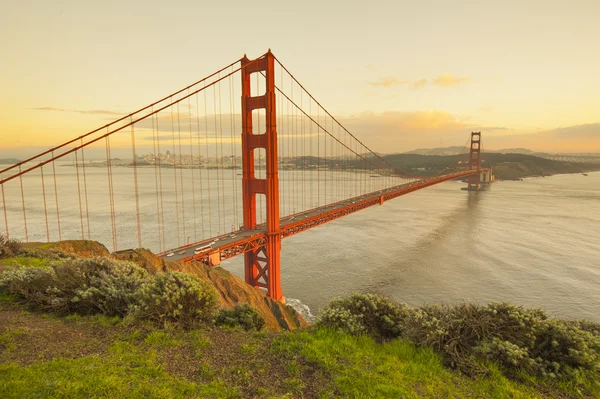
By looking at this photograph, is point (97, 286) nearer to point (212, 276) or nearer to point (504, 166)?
point (212, 276)

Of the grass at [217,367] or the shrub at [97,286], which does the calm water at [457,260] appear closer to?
the shrub at [97,286]

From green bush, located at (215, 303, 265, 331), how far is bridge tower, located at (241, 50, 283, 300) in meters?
13.6

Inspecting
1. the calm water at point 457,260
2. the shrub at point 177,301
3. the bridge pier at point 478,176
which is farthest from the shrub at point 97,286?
the bridge pier at point 478,176

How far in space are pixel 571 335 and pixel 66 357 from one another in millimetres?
8203

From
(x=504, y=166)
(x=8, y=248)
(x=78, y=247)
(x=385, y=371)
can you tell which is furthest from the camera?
(x=504, y=166)

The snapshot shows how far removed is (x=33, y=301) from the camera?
22.4 feet

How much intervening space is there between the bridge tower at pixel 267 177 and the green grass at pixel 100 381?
16.1 m

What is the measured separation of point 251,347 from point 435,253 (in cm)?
3122

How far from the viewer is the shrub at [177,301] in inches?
249

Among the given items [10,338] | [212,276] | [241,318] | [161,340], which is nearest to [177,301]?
[161,340]

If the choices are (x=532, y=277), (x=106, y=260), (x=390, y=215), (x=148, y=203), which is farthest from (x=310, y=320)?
(x=148, y=203)

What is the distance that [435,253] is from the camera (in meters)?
32.9

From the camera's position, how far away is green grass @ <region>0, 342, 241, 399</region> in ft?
13.3

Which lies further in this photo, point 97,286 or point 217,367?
point 97,286
